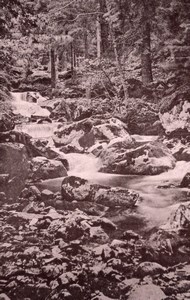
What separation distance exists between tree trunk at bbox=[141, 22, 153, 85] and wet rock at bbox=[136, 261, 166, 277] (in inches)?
221

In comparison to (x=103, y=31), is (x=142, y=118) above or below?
below

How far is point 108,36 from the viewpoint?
921 centimetres

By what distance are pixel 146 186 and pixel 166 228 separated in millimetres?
1134

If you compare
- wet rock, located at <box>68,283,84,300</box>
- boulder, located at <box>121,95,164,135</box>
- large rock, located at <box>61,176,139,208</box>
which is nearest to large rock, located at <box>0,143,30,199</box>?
large rock, located at <box>61,176,139,208</box>

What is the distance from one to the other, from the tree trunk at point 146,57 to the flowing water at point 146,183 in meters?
2.90

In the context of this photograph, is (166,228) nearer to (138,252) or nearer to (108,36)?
(138,252)

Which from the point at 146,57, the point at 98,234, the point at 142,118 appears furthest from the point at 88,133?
the point at 146,57

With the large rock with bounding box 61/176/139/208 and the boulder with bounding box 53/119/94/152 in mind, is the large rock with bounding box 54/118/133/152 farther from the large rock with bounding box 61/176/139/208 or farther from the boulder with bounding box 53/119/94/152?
the large rock with bounding box 61/176/139/208

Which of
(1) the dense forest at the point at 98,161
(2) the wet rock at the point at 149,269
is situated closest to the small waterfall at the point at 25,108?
(1) the dense forest at the point at 98,161

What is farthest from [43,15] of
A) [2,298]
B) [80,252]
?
[2,298]

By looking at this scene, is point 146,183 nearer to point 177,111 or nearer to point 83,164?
point 83,164

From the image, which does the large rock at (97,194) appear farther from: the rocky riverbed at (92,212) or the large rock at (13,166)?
the large rock at (13,166)

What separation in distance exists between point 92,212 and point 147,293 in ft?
4.55

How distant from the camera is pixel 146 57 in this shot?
8.47 meters
